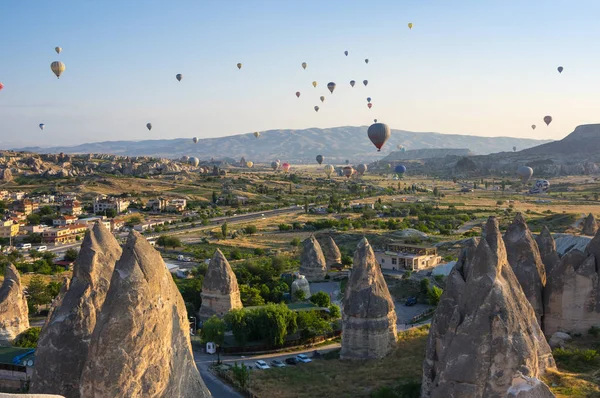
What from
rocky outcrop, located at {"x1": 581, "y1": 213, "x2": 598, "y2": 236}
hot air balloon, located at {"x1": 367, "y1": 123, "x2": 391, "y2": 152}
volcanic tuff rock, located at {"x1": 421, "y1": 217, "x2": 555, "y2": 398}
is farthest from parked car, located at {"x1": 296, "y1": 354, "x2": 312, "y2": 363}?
hot air balloon, located at {"x1": 367, "y1": 123, "x2": 391, "y2": 152}

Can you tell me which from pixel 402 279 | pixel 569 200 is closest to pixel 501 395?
pixel 402 279

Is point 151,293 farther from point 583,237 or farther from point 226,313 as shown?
point 583,237

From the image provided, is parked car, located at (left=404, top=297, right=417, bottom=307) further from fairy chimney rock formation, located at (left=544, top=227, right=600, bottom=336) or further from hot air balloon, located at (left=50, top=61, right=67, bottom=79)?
hot air balloon, located at (left=50, top=61, right=67, bottom=79)

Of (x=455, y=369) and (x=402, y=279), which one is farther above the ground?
(x=455, y=369)

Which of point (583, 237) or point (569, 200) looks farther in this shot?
point (569, 200)

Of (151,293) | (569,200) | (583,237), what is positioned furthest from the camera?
(569,200)
